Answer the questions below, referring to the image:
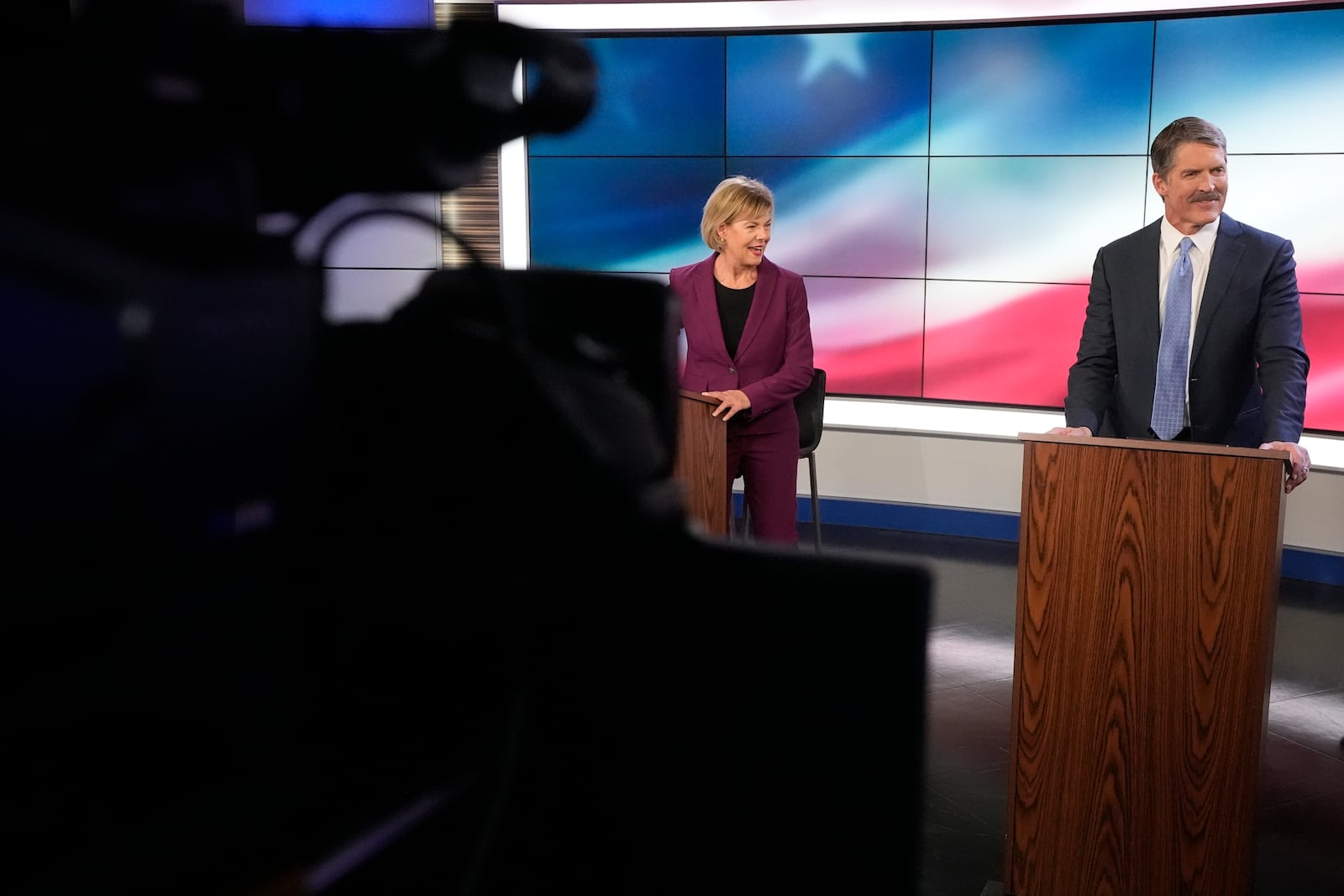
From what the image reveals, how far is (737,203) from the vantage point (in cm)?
331

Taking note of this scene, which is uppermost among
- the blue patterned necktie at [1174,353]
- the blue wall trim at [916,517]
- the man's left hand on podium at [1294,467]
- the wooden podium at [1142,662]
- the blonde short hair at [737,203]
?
the blonde short hair at [737,203]

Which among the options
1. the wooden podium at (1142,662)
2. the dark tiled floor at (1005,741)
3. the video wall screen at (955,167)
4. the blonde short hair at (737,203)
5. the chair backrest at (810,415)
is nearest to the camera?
the wooden podium at (1142,662)

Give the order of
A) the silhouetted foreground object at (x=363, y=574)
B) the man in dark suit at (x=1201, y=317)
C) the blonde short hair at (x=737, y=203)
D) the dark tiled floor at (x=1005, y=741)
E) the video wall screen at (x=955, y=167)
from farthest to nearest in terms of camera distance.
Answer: the video wall screen at (x=955, y=167) → the blonde short hair at (x=737, y=203) → the man in dark suit at (x=1201, y=317) → the dark tiled floor at (x=1005, y=741) → the silhouetted foreground object at (x=363, y=574)

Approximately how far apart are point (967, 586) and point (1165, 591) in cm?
257

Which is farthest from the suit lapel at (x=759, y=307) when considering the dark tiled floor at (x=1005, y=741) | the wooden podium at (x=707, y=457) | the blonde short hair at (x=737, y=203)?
the dark tiled floor at (x=1005, y=741)

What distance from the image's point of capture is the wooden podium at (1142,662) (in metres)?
1.87

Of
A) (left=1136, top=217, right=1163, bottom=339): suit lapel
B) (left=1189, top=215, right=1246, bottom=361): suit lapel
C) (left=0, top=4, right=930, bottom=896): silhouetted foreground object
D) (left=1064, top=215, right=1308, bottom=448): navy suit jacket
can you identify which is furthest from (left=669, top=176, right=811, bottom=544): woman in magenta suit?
(left=0, top=4, right=930, bottom=896): silhouetted foreground object

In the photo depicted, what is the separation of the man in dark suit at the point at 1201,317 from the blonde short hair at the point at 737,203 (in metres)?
1.00

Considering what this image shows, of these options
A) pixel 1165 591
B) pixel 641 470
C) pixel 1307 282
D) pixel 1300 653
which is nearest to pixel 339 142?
pixel 641 470

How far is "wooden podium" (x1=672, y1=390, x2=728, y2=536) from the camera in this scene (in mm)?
2629

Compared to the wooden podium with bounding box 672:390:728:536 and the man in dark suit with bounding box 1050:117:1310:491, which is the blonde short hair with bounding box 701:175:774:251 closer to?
the wooden podium with bounding box 672:390:728:536

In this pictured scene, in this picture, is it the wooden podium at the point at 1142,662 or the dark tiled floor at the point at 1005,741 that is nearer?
the wooden podium at the point at 1142,662

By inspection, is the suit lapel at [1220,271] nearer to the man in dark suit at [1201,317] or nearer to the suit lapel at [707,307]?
the man in dark suit at [1201,317]

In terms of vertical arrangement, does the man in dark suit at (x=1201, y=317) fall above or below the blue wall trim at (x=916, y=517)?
above
